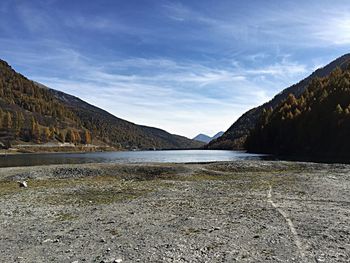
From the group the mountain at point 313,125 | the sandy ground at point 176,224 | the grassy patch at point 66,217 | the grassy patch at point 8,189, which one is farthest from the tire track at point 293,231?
the mountain at point 313,125

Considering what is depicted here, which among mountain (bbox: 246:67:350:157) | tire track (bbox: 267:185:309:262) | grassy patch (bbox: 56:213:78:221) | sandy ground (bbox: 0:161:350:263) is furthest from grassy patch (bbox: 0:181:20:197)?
mountain (bbox: 246:67:350:157)

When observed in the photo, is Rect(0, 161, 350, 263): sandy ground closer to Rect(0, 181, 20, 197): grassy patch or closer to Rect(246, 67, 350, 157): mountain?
Rect(0, 181, 20, 197): grassy patch

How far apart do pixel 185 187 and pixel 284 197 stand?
1053cm

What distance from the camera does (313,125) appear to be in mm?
139250

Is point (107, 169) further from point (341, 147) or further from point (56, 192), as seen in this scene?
point (341, 147)

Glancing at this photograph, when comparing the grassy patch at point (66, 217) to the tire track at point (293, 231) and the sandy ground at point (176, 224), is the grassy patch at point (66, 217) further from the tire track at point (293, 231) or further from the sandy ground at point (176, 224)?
the tire track at point (293, 231)

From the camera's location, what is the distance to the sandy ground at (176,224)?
14.4m

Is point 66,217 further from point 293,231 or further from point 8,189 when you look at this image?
point 8,189

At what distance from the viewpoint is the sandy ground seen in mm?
14422

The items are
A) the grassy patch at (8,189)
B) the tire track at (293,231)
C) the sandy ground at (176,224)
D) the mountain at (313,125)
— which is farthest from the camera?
the mountain at (313,125)

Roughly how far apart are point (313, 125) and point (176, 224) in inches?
5117

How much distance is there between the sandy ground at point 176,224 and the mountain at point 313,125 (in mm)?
94567

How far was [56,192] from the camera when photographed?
33094 mm

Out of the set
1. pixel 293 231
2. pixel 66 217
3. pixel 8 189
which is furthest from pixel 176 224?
pixel 8 189
